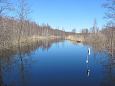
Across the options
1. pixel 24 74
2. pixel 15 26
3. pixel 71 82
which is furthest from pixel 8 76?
pixel 15 26

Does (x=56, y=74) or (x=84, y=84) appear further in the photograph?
(x=56, y=74)

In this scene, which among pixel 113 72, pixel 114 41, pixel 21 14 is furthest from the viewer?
pixel 21 14

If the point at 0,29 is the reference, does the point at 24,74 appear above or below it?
below

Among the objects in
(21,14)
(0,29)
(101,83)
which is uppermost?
(21,14)

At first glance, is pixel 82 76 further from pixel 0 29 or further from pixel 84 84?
pixel 0 29

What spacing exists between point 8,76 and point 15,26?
39519 mm

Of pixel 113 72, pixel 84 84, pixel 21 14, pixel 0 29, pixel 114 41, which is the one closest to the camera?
pixel 84 84

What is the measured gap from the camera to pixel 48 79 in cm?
1417

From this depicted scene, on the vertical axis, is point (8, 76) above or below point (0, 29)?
below

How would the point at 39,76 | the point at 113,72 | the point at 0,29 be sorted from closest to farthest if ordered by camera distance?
the point at 39,76, the point at 113,72, the point at 0,29

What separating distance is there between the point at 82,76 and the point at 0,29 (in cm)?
1449

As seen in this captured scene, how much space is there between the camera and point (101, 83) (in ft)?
44.0

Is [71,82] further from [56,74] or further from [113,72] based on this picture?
[113,72]

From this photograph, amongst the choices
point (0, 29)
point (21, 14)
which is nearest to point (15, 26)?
point (21, 14)
